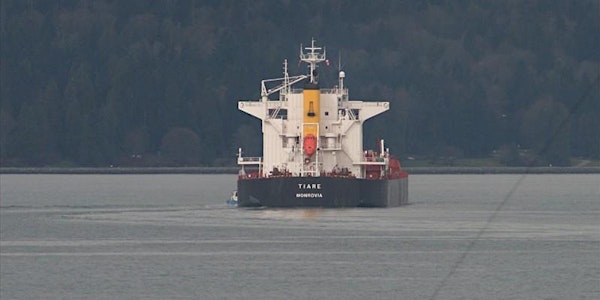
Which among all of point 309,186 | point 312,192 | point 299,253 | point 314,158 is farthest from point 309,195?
point 299,253

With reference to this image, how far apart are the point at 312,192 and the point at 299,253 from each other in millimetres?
26143

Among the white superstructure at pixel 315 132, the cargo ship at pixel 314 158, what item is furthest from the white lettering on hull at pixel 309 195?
the white superstructure at pixel 315 132

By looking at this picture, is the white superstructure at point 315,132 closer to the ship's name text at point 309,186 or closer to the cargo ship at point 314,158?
the cargo ship at point 314,158

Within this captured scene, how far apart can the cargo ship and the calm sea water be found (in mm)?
1120

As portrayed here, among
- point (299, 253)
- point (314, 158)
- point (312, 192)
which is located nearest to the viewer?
point (299, 253)

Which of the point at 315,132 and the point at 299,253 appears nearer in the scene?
the point at 299,253

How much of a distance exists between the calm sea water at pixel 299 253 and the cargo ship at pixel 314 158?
1120mm

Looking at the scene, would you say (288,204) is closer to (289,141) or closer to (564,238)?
(289,141)

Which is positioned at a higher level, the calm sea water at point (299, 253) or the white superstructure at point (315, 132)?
the white superstructure at point (315, 132)

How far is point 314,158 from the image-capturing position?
10381 centimetres

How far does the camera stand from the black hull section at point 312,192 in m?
101

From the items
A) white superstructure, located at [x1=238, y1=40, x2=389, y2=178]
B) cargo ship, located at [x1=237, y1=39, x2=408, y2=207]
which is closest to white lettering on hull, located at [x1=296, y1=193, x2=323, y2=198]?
cargo ship, located at [x1=237, y1=39, x2=408, y2=207]

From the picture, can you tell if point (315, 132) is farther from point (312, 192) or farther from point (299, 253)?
point (299, 253)

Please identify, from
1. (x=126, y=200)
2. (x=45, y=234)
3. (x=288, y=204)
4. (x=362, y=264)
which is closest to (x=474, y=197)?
(x=126, y=200)
